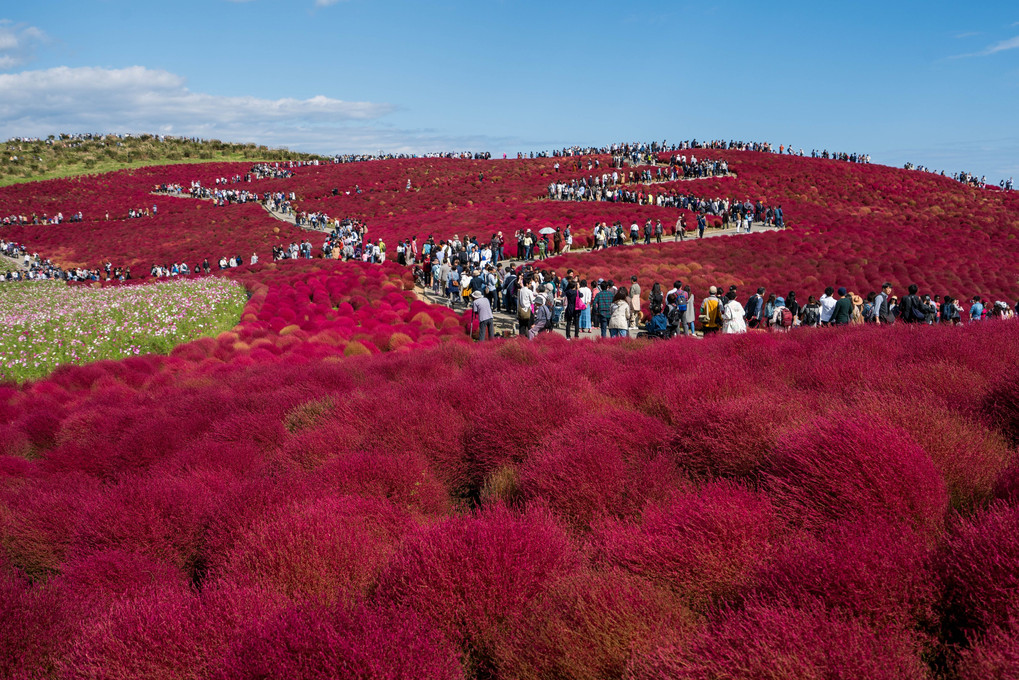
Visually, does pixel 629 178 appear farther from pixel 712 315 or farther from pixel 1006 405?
pixel 1006 405

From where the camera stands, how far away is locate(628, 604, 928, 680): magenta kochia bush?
2.26 m

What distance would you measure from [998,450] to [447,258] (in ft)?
72.3

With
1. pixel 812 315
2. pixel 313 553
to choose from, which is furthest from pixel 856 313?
pixel 313 553

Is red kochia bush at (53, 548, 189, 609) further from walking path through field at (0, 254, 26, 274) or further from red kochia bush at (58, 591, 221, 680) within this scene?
walking path through field at (0, 254, 26, 274)

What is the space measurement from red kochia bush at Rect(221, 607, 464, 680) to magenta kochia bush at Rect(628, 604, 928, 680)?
90 cm

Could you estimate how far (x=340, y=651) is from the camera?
8.45ft

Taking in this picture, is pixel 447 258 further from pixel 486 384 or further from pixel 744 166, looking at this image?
pixel 744 166

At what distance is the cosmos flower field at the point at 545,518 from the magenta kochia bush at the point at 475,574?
0.5 inches

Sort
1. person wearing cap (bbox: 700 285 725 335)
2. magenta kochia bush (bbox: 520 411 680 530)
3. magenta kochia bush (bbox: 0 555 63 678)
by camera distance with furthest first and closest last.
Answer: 1. person wearing cap (bbox: 700 285 725 335)
2. magenta kochia bush (bbox: 520 411 680 530)
3. magenta kochia bush (bbox: 0 555 63 678)

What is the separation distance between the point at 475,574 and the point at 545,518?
2.53 feet

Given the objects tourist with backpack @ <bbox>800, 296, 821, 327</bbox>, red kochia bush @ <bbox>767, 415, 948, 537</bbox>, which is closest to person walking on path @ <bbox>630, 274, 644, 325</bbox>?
tourist with backpack @ <bbox>800, 296, 821, 327</bbox>

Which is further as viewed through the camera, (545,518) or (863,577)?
(545,518)

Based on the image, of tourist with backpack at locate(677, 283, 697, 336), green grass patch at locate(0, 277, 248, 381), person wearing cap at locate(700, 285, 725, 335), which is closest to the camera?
person wearing cap at locate(700, 285, 725, 335)

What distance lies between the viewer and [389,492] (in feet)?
15.3
